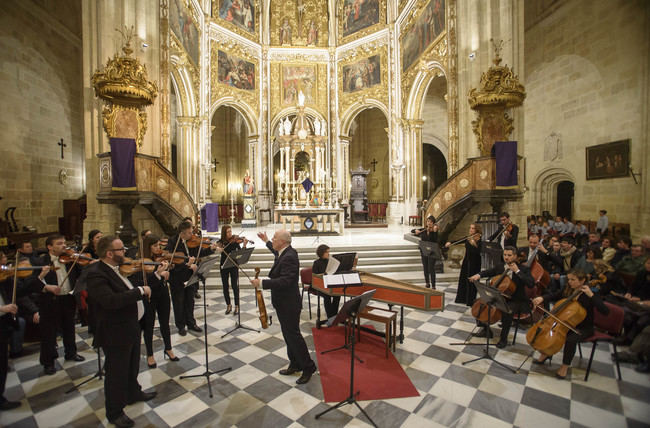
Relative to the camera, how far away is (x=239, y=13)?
17.7m

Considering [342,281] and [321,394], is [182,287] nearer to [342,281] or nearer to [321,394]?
A: [321,394]

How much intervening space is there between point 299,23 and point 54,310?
19.3 meters

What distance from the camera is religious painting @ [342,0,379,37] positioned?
58.3ft

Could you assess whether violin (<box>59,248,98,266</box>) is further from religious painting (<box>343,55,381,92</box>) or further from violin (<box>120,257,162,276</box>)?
religious painting (<box>343,55,381,92</box>)

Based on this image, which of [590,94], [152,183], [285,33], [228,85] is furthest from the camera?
[285,33]

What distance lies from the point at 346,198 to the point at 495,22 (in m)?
11.4

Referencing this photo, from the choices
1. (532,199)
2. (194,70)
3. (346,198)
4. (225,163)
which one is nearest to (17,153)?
(194,70)

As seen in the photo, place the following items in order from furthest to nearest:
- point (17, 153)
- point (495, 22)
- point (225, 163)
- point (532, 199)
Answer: point (225, 163)
point (532, 199)
point (17, 153)
point (495, 22)

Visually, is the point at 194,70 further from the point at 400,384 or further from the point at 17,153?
the point at 400,384

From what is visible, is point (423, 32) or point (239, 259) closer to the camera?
point (239, 259)

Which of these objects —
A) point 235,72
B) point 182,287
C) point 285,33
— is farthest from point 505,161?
point 285,33

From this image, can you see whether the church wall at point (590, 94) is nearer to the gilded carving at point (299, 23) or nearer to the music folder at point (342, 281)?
the music folder at point (342, 281)

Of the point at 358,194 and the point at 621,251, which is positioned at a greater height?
the point at 358,194

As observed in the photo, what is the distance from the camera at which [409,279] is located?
7672 mm
